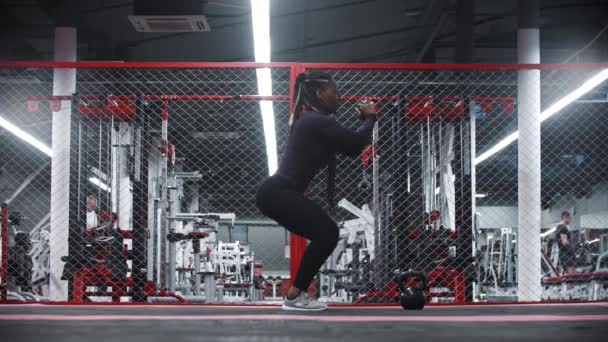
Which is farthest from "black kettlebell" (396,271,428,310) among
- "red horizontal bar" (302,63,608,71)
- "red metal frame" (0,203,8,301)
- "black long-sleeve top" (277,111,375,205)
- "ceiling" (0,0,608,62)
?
"ceiling" (0,0,608,62)

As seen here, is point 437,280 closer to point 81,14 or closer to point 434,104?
point 434,104

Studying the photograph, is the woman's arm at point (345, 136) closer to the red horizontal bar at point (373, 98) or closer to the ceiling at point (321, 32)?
the red horizontal bar at point (373, 98)

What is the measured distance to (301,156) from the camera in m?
3.89

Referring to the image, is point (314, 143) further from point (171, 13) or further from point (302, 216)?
point (171, 13)

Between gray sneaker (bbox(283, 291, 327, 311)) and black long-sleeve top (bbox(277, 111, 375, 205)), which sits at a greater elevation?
black long-sleeve top (bbox(277, 111, 375, 205))

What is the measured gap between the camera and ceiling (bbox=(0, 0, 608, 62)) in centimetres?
1003

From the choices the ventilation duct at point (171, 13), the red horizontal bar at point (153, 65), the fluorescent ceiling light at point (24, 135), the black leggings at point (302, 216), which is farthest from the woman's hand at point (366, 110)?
the fluorescent ceiling light at point (24, 135)

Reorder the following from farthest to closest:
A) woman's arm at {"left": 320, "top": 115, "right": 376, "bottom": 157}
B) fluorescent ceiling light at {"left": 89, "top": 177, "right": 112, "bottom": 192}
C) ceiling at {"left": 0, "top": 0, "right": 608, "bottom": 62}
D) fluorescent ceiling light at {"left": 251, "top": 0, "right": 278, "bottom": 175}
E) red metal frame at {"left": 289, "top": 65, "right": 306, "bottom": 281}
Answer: ceiling at {"left": 0, "top": 0, "right": 608, "bottom": 62} → fluorescent ceiling light at {"left": 251, "top": 0, "right": 278, "bottom": 175} → fluorescent ceiling light at {"left": 89, "top": 177, "right": 112, "bottom": 192} → red metal frame at {"left": 289, "top": 65, "right": 306, "bottom": 281} → woman's arm at {"left": 320, "top": 115, "right": 376, "bottom": 157}

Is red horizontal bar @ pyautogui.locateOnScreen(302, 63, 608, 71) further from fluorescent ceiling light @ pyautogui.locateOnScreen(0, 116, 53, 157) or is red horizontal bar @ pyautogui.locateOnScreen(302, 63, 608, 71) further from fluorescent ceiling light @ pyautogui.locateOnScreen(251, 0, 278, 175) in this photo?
fluorescent ceiling light @ pyautogui.locateOnScreen(0, 116, 53, 157)

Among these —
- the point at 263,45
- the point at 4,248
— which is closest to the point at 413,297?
the point at 4,248

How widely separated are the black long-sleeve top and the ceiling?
20.0ft

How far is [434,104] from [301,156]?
285cm

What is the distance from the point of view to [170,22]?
306 inches

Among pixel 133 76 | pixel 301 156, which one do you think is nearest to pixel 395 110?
pixel 301 156
